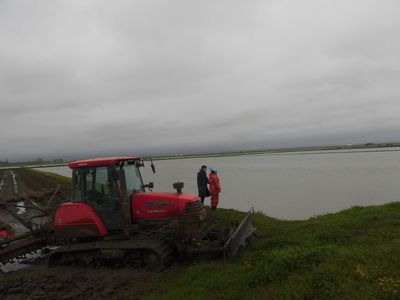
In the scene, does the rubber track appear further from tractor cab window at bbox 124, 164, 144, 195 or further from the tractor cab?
tractor cab window at bbox 124, 164, 144, 195

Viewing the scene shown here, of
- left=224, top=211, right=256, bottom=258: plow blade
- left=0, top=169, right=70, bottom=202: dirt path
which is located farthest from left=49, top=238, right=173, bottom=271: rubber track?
left=0, top=169, right=70, bottom=202: dirt path

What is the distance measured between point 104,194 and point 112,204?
1.03 feet

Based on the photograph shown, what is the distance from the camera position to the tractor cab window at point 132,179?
8.77 meters

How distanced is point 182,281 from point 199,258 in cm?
103

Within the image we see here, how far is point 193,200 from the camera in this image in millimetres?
8773

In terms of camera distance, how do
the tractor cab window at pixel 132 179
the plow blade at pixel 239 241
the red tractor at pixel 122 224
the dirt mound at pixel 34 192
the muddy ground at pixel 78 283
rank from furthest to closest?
the dirt mound at pixel 34 192, the tractor cab window at pixel 132 179, the red tractor at pixel 122 224, the plow blade at pixel 239 241, the muddy ground at pixel 78 283

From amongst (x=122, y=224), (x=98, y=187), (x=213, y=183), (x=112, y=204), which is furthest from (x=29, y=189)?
(x=122, y=224)

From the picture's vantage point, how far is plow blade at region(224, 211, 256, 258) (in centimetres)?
773

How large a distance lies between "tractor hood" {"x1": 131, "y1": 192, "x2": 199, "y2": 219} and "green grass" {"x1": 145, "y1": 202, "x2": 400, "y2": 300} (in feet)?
4.30

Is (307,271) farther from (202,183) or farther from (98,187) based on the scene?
(202,183)

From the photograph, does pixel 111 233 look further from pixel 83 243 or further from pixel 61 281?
pixel 61 281

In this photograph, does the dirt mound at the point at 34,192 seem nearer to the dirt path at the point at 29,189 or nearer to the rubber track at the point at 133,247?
the dirt path at the point at 29,189

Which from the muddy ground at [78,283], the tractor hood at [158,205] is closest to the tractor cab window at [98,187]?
the tractor hood at [158,205]

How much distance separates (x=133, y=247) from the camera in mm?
8102
